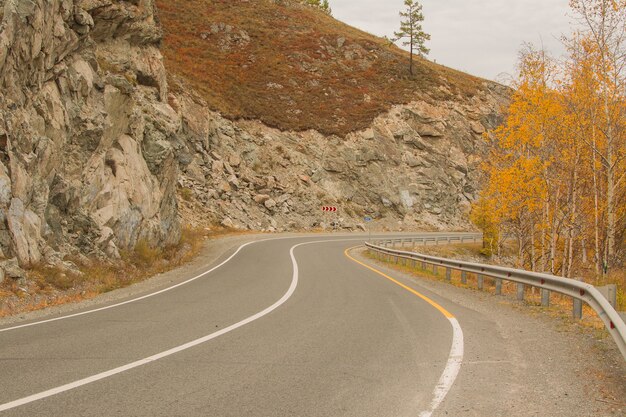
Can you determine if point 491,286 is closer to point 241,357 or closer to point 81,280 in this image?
point 81,280

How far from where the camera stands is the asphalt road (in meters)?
4.48

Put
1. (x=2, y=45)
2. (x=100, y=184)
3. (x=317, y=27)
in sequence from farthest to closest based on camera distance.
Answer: (x=317, y=27) < (x=100, y=184) < (x=2, y=45)

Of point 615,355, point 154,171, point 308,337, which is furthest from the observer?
point 154,171

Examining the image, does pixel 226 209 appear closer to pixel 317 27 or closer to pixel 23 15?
pixel 23 15

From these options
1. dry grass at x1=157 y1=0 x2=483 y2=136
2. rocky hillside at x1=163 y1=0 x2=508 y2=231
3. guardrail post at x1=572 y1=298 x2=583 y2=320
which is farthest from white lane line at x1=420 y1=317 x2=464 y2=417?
dry grass at x1=157 y1=0 x2=483 y2=136

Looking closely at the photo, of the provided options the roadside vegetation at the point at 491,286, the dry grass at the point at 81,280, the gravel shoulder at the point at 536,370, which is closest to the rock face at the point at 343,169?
the roadside vegetation at the point at 491,286

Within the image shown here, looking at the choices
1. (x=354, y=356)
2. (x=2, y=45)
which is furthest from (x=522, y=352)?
(x=2, y=45)

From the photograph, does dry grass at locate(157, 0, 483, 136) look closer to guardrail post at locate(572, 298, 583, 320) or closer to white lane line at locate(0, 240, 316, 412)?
white lane line at locate(0, 240, 316, 412)

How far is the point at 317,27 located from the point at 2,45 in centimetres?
6746

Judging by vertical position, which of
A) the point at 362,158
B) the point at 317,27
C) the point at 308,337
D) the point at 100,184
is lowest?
the point at 308,337

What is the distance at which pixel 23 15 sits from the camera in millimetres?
14875

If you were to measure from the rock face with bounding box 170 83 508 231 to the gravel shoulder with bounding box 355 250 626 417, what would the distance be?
3059 cm

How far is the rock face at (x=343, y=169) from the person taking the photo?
139 ft

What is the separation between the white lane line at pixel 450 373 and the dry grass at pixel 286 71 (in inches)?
1657
